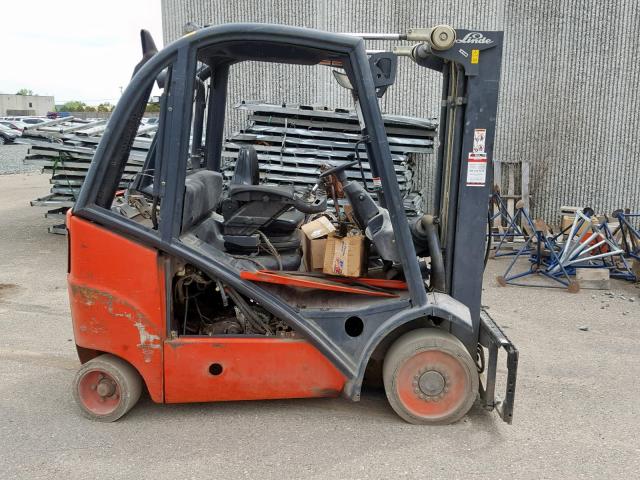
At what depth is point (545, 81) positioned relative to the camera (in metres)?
11.1

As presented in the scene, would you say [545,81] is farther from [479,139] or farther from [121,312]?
[121,312]

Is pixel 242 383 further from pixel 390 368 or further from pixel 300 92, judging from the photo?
pixel 300 92

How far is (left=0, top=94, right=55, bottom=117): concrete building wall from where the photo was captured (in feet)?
244

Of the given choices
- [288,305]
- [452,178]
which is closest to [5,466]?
[288,305]

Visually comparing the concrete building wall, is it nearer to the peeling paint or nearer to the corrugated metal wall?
the corrugated metal wall

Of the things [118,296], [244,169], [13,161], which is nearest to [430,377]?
[118,296]

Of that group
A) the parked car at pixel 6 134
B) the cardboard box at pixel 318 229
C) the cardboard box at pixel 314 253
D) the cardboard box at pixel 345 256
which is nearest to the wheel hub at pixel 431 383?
the cardboard box at pixel 345 256

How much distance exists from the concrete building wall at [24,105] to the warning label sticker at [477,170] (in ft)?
254

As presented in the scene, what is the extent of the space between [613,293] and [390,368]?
16.6 ft

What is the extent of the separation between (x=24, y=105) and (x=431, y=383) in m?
85.1

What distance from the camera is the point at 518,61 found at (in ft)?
36.5

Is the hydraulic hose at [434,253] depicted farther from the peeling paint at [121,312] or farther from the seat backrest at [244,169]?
the peeling paint at [121,312]

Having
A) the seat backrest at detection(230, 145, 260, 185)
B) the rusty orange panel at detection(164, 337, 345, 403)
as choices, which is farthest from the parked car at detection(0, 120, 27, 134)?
the rusty orange panel at detection(164, 337, 345, 403)

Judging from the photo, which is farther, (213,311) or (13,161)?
(13,161)
